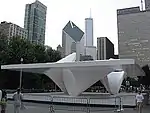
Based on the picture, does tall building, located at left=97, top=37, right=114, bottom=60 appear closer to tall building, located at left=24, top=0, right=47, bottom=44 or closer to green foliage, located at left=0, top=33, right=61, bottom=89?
tall building, located at left=24, top=0, right=47, bottom=44

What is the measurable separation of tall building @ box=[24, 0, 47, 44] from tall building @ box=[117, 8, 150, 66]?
105 feet

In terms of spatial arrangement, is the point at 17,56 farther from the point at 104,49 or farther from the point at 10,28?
the point at 104,49

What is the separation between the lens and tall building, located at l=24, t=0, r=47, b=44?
8725 cm

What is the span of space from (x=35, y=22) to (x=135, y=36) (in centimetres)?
4081

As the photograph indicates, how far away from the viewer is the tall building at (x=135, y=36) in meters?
92.3

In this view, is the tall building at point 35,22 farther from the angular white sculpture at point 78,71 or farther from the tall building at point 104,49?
the angular white sculpture at point 78,71

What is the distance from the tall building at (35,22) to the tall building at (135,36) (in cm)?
3215

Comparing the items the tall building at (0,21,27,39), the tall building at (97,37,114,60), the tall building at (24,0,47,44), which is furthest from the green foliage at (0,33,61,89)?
the tall building at (97,37,114,60)

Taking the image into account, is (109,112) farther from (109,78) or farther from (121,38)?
(121,38)

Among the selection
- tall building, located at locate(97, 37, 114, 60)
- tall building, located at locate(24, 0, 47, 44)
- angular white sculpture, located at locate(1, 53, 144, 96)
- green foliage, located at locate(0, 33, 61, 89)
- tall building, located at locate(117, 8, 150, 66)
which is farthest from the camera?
tall building, located at locate(97, 37, 114, 60)

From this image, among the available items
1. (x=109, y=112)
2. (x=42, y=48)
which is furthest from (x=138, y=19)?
(x=109, y=112)

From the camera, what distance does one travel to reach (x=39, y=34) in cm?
8944

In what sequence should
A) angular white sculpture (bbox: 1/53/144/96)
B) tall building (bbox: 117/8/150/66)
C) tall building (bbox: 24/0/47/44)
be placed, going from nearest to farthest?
angular white sculpture (bbox: 1/53/144/96) < tall building (bbox: 24/0/47/44) < tall building (bbox: 117/8/150/66)

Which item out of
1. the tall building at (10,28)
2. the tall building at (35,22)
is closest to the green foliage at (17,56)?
the tall building at (10,28)
